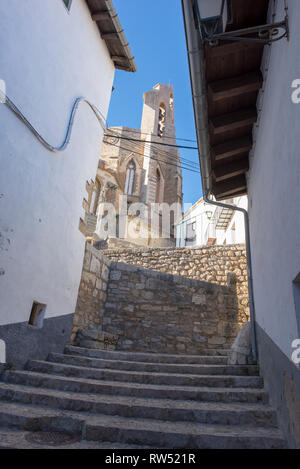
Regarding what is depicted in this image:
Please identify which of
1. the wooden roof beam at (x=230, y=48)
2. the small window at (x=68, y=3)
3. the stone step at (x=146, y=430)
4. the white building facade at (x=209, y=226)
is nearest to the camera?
the stone step at (x=146, y=430)

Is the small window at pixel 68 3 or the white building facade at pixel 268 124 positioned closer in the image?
the white building facade at pixel 268 124

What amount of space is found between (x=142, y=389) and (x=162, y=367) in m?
0.76

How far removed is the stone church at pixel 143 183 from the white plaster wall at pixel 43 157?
13.0m

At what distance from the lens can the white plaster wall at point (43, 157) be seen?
3793 mm

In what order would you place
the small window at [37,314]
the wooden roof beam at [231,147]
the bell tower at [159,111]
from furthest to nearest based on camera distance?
the bell tower at [159,111] → the small window at [37,314] → the wooden roof beam at [231,147]

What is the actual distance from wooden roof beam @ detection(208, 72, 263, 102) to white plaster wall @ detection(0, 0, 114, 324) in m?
2.49

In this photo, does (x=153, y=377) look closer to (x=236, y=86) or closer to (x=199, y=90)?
(x=199, y=90)

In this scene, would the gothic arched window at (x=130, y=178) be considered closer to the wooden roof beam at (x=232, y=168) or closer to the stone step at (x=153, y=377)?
the wooden roof beam at (x=232, y=168)

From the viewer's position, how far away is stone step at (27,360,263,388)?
11.6 feet

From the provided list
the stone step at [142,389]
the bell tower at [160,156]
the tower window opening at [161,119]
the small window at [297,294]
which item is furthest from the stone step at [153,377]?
the tower window opening at [161,119]

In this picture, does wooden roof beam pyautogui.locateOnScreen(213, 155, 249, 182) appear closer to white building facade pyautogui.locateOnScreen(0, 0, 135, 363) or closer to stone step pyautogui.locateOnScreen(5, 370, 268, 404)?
white building facade pyautogui.locateOnScreen(0, 0, 135, 363)

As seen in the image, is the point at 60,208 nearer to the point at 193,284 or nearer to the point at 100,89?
the point at 100,89

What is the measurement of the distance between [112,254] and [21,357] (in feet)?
18.5
